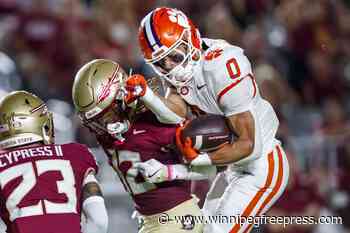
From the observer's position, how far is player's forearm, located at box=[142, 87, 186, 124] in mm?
5082

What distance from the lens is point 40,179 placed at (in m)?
4.58

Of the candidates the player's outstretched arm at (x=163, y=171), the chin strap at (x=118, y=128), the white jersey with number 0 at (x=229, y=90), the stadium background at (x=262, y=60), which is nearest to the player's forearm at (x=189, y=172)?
the player's outstretched arm at (x=163, y=171)

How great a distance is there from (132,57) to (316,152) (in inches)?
86.7

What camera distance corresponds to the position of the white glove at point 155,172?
5.09 metres

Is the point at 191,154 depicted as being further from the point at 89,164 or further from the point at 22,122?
the point at 22,122

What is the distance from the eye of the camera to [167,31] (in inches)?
207

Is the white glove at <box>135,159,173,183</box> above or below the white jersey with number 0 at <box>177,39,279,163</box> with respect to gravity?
below

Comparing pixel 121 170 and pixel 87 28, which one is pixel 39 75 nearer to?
pixel 87 28

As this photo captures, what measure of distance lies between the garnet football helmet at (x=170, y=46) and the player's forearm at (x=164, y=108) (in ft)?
0.52

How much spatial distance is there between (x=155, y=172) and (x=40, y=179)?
2.46 feet

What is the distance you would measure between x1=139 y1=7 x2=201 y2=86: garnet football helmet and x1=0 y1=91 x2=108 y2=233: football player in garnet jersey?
77cm

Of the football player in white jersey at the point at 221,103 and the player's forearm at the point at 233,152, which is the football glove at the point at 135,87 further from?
the player's forearm at the point at 233,152

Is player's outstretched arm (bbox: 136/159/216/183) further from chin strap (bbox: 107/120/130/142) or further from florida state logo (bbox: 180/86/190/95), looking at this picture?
florida state logo (bbox: 180/86/190/95)

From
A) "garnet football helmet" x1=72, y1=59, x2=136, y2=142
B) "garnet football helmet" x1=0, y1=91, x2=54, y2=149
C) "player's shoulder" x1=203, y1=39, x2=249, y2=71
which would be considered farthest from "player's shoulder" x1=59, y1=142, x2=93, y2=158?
"player's shoulder" x1=203, y1=39, x2=249, y2=71
